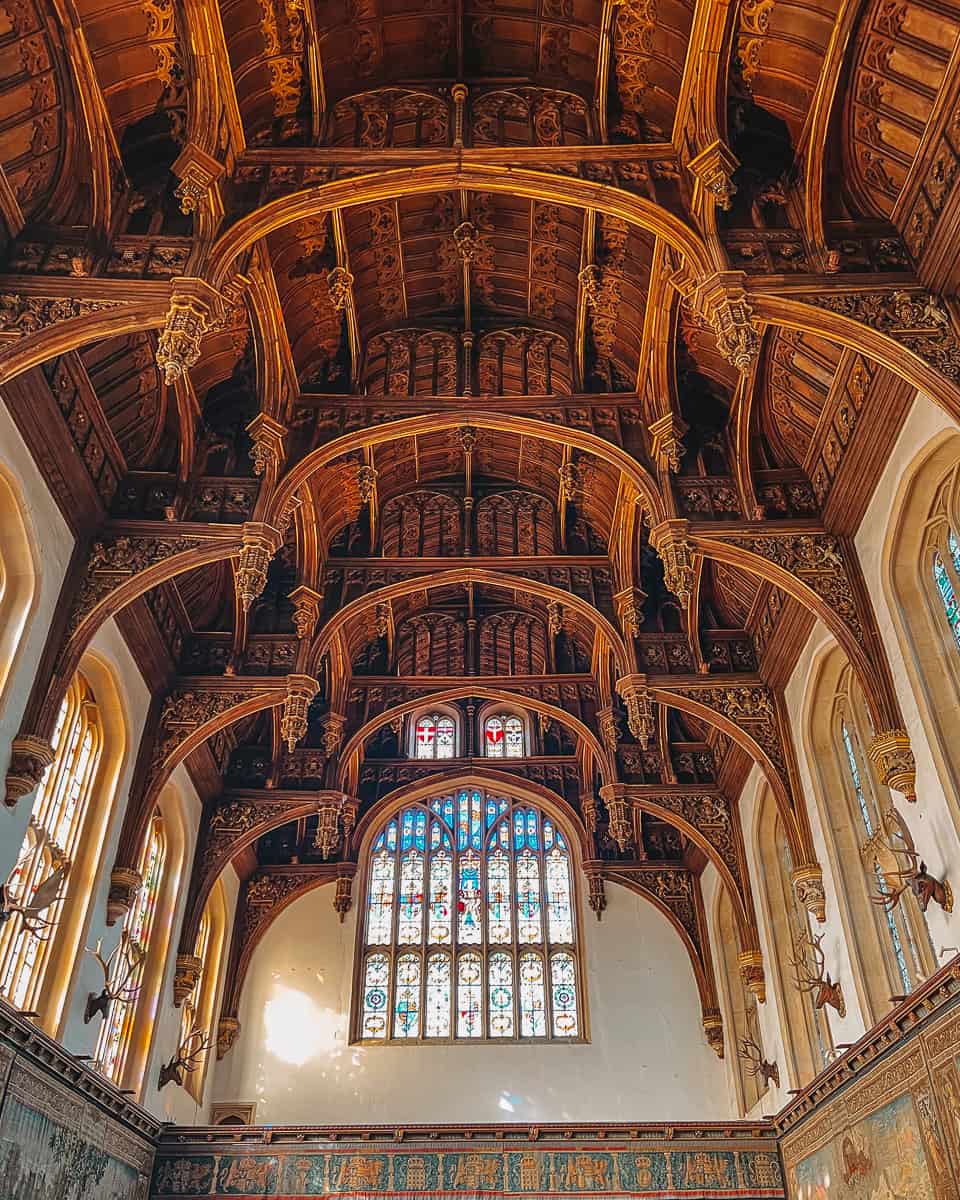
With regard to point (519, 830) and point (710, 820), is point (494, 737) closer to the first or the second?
point (519, 830)

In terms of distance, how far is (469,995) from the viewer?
22719 millimetres

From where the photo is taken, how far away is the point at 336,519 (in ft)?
63.9

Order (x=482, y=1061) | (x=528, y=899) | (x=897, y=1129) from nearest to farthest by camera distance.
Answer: (x=897, y=1129)
(x=482, y=1061)
(x=528, y=899)

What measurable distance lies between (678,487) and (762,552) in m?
1.64

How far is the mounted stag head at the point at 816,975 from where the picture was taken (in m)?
14.9

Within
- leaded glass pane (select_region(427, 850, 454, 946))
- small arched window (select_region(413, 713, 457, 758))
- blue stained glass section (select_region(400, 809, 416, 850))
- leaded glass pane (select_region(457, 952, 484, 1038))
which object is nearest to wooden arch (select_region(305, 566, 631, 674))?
small arched window (select_region(413, 713, 457, 758))

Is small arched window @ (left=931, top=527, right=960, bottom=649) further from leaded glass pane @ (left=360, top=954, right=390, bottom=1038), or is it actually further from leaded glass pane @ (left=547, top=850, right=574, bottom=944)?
leaded glass pane @ (left=360, top=954, right=390, bottom=1038)

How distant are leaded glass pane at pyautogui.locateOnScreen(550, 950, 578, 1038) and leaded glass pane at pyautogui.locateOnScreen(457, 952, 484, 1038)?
5.17ft

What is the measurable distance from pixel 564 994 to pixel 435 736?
6625 millimetres

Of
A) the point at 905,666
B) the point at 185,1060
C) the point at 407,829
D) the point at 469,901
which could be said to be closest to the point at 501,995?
the point at 469,901

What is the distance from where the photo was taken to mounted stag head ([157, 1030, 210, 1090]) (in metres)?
18.5

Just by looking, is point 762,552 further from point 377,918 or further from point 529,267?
point 377,918

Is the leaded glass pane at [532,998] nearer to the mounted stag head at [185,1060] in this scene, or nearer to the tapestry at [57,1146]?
the mounted stag head at [185,1060]

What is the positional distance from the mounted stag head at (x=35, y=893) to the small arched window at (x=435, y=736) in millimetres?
11464
